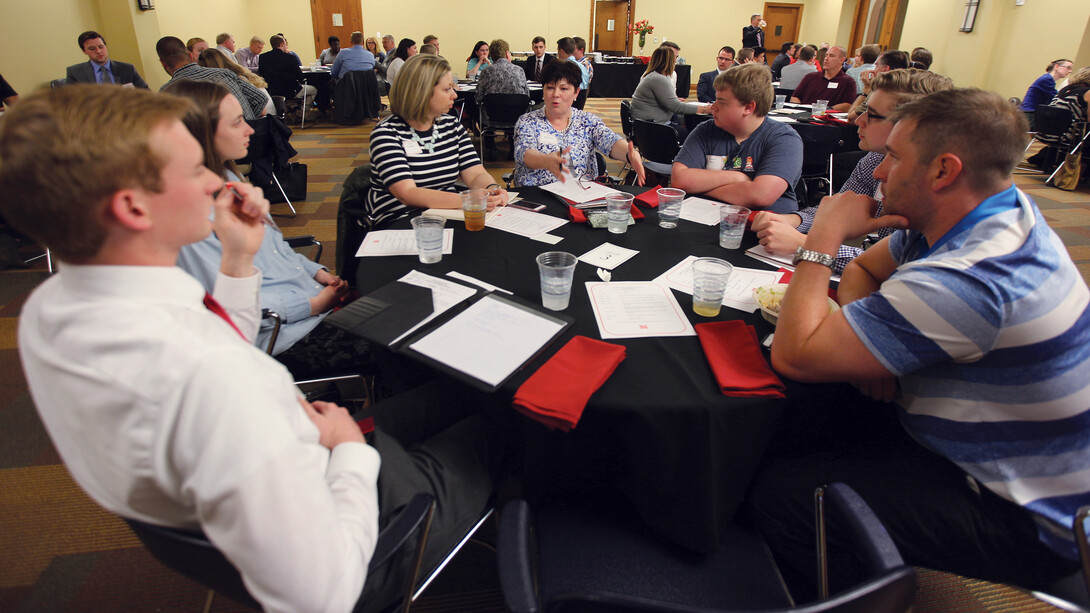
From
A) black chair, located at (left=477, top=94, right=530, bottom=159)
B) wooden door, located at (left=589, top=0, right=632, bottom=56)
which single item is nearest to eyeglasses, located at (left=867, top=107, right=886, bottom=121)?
black chair, located at (left=477, top=94, right=530, bottom=159)

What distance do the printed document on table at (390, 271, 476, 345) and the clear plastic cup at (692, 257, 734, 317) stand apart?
0.61 meters

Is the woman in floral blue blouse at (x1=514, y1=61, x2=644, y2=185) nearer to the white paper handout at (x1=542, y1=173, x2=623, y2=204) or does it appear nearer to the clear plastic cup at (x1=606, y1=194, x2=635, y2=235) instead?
the white paper handout at (x1=542, y1=173, x2=623, y2=204)

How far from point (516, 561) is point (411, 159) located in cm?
210

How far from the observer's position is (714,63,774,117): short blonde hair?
2.44 m

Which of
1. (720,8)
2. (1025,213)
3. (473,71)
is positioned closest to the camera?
(1025,213)

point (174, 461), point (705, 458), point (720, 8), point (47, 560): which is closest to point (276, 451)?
point (174, 461)

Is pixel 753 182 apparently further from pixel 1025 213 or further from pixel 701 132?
pixel 1025 213

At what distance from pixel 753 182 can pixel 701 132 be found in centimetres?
51

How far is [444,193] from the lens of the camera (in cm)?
227

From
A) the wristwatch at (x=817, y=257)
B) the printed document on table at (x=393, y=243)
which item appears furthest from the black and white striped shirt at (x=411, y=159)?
the wristwatch at (x=817, y=257)

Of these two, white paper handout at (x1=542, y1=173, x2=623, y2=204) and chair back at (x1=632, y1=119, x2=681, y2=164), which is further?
chair back at (x1=632, y1=119, x2=681, y2=164)

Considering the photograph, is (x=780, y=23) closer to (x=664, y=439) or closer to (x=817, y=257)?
(x=817, y=257)

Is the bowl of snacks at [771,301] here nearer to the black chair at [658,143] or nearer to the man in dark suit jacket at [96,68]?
the black chair at [658,143]

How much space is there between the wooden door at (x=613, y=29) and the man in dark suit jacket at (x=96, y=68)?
10713 millimetres
